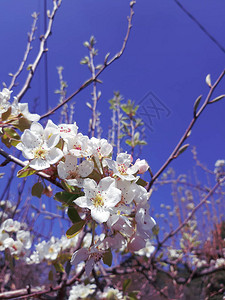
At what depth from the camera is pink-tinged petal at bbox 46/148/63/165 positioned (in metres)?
0.57

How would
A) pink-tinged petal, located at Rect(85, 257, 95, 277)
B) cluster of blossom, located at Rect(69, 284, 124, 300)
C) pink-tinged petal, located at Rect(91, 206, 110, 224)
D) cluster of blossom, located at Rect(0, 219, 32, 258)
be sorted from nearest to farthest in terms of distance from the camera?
pink-tinged petal, located at Rect(91, 206, 110, 224) < pink-tinged petal, located at Rect(85, 257, 95, 277) < cluster of blossom, located at Rect(0, 219, 32, 258) < cluster of blossom, located at Rect(69, 284, 124, 300)

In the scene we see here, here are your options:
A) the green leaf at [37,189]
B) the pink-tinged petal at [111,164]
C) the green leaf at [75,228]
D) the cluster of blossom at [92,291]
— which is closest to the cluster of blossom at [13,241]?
the cluster of blossom at [92,291]

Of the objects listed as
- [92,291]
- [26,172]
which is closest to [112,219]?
[26,172]

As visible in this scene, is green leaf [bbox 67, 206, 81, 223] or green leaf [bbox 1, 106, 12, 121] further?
green leaf [bbox 1, 106, 12, 121]

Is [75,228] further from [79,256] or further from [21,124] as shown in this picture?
[21,124]

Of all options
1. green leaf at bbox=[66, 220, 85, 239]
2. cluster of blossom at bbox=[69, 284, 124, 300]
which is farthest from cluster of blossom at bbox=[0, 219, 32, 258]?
green leaf at bbox=[66, 220, 85, 239]

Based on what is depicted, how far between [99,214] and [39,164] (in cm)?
18

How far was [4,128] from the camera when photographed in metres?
0.70

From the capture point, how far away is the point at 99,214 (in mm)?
523

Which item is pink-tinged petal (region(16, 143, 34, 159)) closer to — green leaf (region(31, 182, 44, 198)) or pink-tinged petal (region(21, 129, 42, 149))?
pink-tinged petal (region(21, 129, 42, 149))

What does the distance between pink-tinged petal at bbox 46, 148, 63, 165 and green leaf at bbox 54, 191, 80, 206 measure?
0.08 metres

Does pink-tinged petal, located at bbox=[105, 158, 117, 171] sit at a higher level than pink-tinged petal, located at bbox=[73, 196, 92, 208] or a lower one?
higher

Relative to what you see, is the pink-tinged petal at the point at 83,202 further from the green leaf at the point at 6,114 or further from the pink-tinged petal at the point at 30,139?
the green leaf at the point at 6,114

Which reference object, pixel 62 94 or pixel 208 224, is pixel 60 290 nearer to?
pixel 62 94
